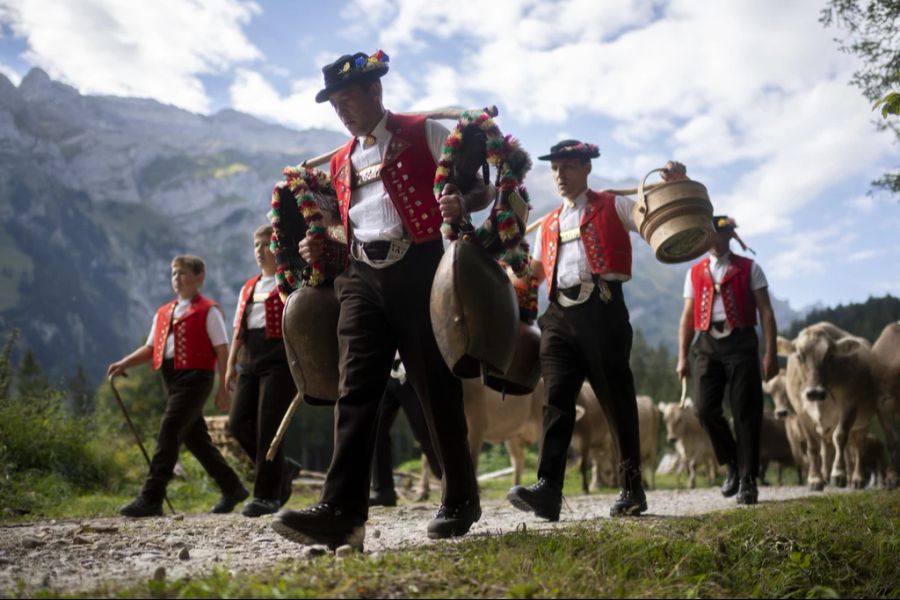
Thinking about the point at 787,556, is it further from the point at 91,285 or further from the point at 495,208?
the point at 91,285

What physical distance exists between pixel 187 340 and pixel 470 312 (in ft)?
15.2

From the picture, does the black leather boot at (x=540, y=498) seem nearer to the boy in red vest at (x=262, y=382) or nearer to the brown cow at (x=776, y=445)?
the boy in red vest at (x=262, y=382)

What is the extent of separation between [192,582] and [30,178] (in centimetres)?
17539

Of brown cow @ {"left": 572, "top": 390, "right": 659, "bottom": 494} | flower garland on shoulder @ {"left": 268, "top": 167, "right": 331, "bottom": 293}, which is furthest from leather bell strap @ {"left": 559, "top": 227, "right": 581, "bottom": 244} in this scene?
brown cow @ {"left": 572, "top": 390, "right": 659, "bottom": 494}

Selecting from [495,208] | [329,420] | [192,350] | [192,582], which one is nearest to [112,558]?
[192,582]

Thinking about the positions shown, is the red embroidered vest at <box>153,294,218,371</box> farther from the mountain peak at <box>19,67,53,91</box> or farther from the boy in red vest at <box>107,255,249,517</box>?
the mountain peak at <box>19,67,53,91</box>

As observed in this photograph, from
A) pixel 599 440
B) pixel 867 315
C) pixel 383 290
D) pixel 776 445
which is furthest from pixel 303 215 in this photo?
pixel 867 315

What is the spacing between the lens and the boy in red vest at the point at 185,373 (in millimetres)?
7114

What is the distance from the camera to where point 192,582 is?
8.71 ft

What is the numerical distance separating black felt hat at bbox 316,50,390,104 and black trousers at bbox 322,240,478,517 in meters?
0.88

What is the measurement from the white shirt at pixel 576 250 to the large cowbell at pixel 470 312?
2.13 m

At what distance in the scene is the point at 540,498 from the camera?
527 cm

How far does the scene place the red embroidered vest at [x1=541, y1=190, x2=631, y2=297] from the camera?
5.76 m

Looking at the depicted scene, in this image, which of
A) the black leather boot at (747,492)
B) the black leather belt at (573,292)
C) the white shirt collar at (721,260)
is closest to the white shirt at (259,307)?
the black leather belt at (573,292)
